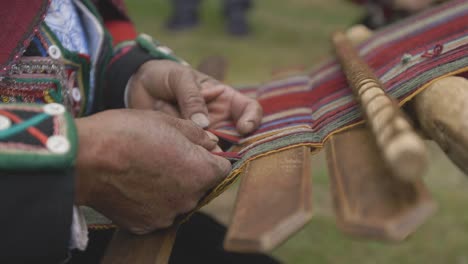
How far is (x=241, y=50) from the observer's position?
405 centimetres

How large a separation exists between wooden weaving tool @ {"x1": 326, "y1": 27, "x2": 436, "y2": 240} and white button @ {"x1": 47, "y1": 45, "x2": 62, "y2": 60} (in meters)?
0.56

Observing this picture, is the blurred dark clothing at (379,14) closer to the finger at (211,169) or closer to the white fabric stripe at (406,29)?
the white fabric stripe at (406,29)

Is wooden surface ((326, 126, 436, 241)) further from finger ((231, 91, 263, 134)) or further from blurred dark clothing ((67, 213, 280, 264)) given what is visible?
blurred dark clothing ((67, 213, 280, 264))

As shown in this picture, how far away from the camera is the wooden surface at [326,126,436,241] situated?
58 cm

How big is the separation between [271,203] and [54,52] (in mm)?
548

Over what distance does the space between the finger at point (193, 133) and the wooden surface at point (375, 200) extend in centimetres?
24

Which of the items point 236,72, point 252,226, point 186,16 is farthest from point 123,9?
point 186,16

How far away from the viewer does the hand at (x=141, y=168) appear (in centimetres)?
73

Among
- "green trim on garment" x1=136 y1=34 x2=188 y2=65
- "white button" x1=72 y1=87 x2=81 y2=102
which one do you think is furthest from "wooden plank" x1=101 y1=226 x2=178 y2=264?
"green trim on garment" x1=136 y1=34 x2=188 y2=65

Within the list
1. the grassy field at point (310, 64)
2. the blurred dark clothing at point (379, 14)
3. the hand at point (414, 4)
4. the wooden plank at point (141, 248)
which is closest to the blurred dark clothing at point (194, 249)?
the wooden plank at point (141, 248)

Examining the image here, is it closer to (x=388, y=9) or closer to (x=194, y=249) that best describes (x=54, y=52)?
(x=194, y=249)

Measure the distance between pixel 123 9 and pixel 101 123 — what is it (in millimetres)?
738

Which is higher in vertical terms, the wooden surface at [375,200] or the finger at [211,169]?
the finger at [211,169]

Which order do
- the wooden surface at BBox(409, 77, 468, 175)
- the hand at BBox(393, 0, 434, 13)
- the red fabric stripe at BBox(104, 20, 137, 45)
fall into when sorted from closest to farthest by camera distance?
1. the wooden surface at BBox(409, 77, 468, 175)
2. the red fabric stripe at BBox(104, 20, 137, 45)
3. the hand at BBox(393, 0, 434, 13)
